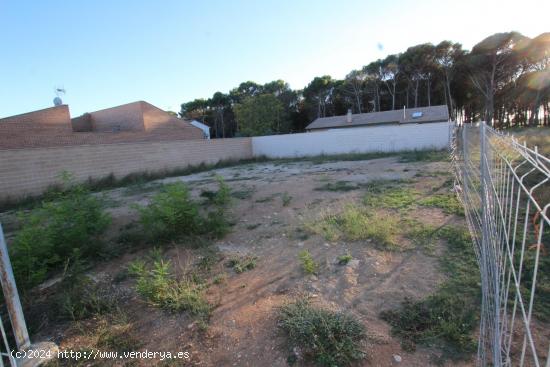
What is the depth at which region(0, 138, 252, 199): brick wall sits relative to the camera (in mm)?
8289

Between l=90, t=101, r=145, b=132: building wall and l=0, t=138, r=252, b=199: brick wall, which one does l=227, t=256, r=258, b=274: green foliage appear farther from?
l=90, t=101, r=145, b=132: building wall

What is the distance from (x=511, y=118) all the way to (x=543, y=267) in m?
37.1

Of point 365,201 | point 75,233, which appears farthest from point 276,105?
point 75,233

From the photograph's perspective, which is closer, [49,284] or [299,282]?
[299,282]

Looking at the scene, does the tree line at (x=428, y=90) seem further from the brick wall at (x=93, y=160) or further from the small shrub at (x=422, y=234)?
the small shrub at (x=422, y=234)

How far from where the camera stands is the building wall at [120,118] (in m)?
18.7

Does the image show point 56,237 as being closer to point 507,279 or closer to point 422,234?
point 422,234

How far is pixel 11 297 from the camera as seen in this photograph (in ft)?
5.87

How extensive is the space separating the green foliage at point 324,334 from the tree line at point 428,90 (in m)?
25.9

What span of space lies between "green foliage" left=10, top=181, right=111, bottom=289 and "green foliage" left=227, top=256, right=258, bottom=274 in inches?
59.2

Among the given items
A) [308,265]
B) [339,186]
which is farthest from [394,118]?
[308,265]

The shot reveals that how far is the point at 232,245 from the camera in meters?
3.49

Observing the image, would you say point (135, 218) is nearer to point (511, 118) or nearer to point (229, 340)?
point (229, 340)

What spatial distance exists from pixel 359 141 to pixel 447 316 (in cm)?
1364
